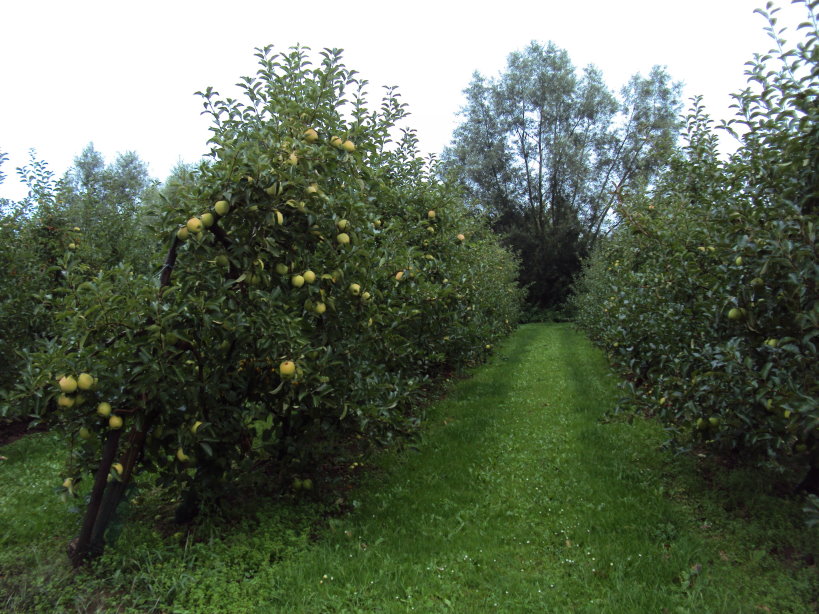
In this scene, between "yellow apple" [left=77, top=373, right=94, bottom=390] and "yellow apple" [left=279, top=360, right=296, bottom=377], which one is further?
"yellow apple" [left=279, top=360, right=296, bottom=377]

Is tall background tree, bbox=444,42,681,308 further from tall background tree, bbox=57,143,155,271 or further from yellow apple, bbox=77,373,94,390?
yellow apple, bbox=77,373,94,390

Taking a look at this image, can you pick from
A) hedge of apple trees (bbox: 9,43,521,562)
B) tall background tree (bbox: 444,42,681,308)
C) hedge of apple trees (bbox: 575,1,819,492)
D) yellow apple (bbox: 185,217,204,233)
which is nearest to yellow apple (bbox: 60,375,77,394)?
hedge of apple trees (bbox: 9,43,521,562)

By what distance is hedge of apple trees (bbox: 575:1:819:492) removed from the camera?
2.49 metres

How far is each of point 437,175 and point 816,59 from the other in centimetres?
434

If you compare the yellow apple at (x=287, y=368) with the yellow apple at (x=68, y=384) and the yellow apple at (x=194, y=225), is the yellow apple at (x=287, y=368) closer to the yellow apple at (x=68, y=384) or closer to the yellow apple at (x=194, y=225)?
the yellow apple at (x=194, y=225)

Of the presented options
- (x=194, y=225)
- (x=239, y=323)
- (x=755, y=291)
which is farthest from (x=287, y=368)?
(x=755, y=291)

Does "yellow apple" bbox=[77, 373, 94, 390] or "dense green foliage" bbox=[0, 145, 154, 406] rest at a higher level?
"dense green foliage" bbox=[0, 145, 154, 406]

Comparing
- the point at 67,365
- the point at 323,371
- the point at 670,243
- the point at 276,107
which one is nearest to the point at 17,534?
the point at 67,365

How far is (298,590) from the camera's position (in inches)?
105

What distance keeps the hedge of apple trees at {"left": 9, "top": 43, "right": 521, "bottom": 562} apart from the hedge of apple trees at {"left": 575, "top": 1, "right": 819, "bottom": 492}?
207 cm

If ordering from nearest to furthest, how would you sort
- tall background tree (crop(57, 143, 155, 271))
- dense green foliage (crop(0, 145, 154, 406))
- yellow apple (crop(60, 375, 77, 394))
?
1. yellow apple (crop(60, 375, 77, 394))
2. dense green foliage (crop(0, 145, 154, 406))
3. tall background tree (crop(57, 143, 155, 271))

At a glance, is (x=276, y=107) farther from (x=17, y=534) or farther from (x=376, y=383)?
(x=17, y=534)

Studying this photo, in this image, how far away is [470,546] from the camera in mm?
3207

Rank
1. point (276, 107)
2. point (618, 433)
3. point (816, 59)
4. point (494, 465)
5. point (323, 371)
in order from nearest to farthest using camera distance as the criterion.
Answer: point (816, 59)
point (323, 371)
point (276, 107)
point (494, 465)
point (618, 433)
